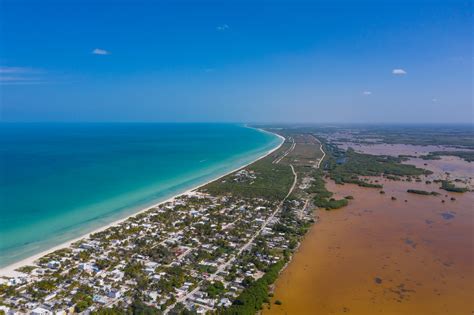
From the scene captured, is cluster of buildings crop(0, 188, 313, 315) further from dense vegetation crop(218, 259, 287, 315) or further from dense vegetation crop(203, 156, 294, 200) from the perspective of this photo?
dense vegetation crop(203, 156, 294, 200)

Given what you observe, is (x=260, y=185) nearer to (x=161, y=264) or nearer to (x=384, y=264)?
(x=384, y=264)

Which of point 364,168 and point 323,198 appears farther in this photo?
point 364,168

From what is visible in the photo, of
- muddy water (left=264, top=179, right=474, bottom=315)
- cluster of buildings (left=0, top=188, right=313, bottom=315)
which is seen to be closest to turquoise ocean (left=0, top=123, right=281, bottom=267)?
cluster of buildings (left=0, top=188, right=313, bottom=315)

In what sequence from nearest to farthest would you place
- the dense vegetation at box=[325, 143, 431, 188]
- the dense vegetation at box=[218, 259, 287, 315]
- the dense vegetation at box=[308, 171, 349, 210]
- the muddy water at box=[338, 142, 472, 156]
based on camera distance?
the dense vegetation at box=[218, 259, 287, 315] → the dense vegetation at box=[308, 171, 349, 210] → the dense vegetation at box=[325, 143, 431, 188] → the muddy water at box=[338, 142, 472, 156]

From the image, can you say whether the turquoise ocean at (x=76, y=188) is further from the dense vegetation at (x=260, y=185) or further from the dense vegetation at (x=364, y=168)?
the dense vegetation at (x=364, y=168)

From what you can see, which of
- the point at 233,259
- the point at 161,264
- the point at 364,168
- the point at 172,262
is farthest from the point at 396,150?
the point at 161,264

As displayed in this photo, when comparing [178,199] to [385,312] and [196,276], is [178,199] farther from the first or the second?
[385,312]

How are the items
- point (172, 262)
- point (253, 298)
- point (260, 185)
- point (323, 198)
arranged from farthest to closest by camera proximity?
point (260, 185) → point (323, 198) → point (172, 262) → point (253, 298)
